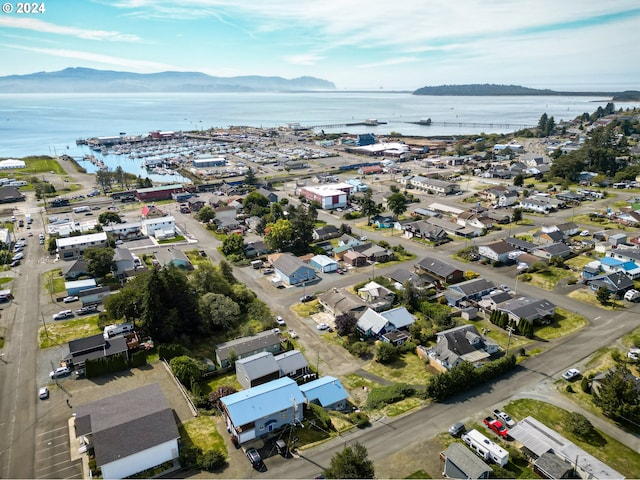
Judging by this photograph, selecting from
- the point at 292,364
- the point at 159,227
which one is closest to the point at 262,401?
the point at 292,364

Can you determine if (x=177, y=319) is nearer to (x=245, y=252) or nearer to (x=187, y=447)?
A: (x=187, y=447)

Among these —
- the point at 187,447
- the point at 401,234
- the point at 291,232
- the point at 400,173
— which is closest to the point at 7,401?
the point at 187,447

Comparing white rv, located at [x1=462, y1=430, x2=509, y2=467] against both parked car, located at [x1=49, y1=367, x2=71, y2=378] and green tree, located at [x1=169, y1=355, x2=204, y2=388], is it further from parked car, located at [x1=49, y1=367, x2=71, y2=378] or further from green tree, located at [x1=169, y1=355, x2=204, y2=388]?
parked car, located at [x1=49, y1=367, x2=71, y2=378]

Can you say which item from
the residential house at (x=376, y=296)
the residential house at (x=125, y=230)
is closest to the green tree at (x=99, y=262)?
the residential house at (x=125, y=230)

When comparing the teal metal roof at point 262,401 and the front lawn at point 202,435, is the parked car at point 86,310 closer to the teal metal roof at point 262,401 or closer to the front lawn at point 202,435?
the front lawn at point 202,435

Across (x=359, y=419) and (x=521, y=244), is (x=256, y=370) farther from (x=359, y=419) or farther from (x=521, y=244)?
(x=521, y=244)

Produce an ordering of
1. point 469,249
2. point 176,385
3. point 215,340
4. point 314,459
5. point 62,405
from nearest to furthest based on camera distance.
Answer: point 314,459 → point 62,405 → point 176,385 → point 215,340 → point 469,249
